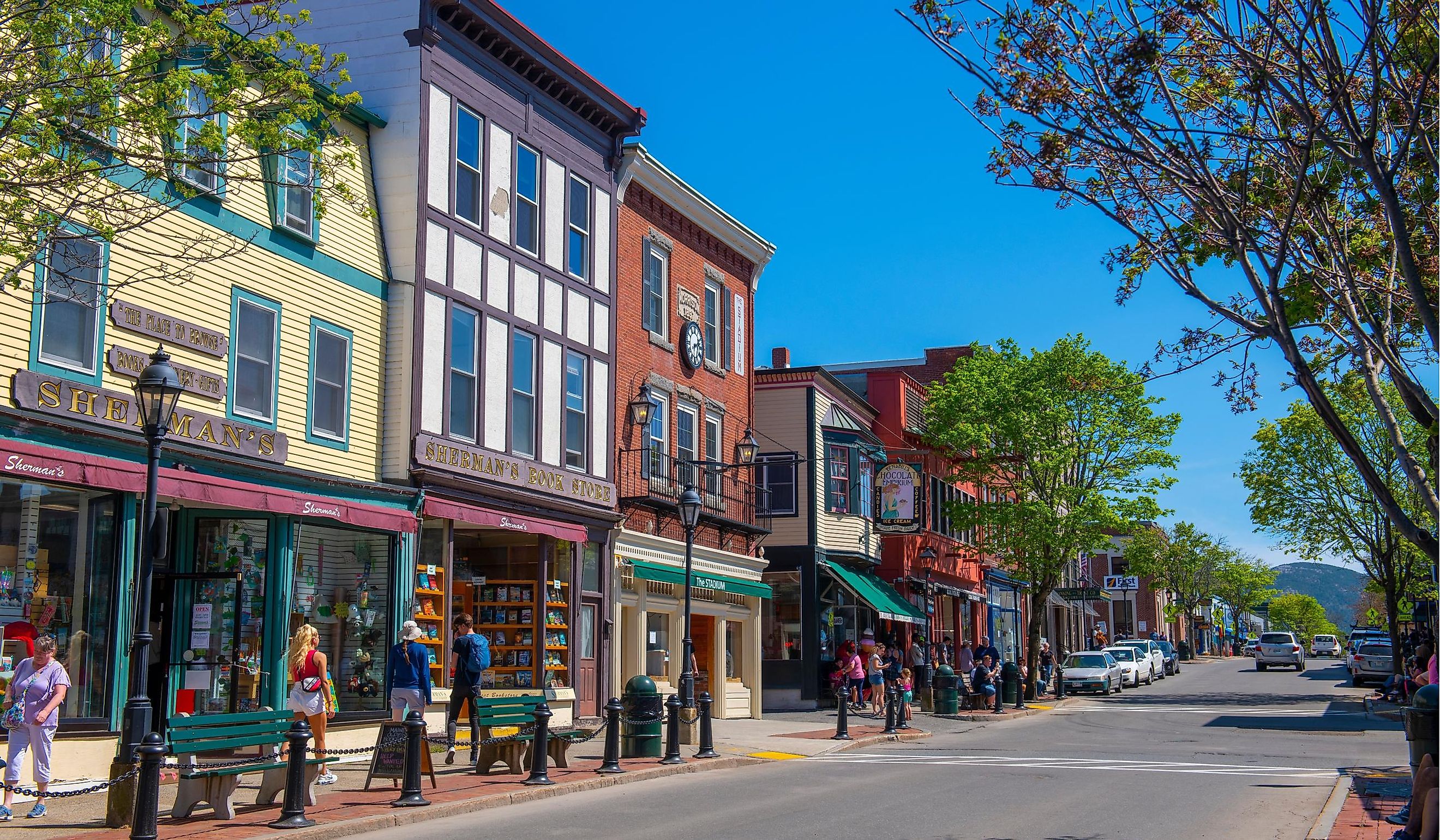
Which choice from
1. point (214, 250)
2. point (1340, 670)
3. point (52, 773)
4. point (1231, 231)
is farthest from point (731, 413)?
point (1340, 670)

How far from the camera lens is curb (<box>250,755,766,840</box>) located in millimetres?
11805

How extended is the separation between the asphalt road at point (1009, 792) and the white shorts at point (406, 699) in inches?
88.1

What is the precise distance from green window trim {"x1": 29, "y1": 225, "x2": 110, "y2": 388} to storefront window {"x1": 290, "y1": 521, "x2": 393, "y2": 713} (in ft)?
12.3

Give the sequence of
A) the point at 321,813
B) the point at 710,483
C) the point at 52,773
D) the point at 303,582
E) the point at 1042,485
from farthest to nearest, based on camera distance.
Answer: the point at 1042,485
the point at 710,483
the point at 303,582
the point at 52,773
the point at 321,813

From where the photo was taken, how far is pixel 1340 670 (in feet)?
230

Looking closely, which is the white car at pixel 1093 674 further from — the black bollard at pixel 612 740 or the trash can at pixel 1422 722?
the trash can at pixel 1422 722

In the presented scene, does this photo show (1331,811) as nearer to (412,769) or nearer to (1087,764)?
(1087,764)

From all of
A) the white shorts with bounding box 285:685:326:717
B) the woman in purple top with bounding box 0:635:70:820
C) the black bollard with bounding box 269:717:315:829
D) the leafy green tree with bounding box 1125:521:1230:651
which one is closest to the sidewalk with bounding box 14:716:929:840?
the black bollard with bounding box 269:717:315:829

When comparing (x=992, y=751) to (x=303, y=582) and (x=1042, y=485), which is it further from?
(x=1042, y=485)

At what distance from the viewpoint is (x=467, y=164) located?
21609 mm

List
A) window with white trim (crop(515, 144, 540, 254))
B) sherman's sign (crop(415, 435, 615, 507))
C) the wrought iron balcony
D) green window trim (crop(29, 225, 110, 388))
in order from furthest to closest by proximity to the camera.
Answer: the wrought iron balcony < window with white trim (crop(515, 144, 540, 254)) < sherman's sign (crop(415, 435, 615, 507)) < green window trim (crop(29, 225, 110, 388))

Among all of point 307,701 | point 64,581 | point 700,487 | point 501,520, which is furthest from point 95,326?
point 700,487

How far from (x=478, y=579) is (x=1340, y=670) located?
198 ft

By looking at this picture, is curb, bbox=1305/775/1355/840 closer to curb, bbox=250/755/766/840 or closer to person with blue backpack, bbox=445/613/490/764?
curb, bbox=250/755/766/840
